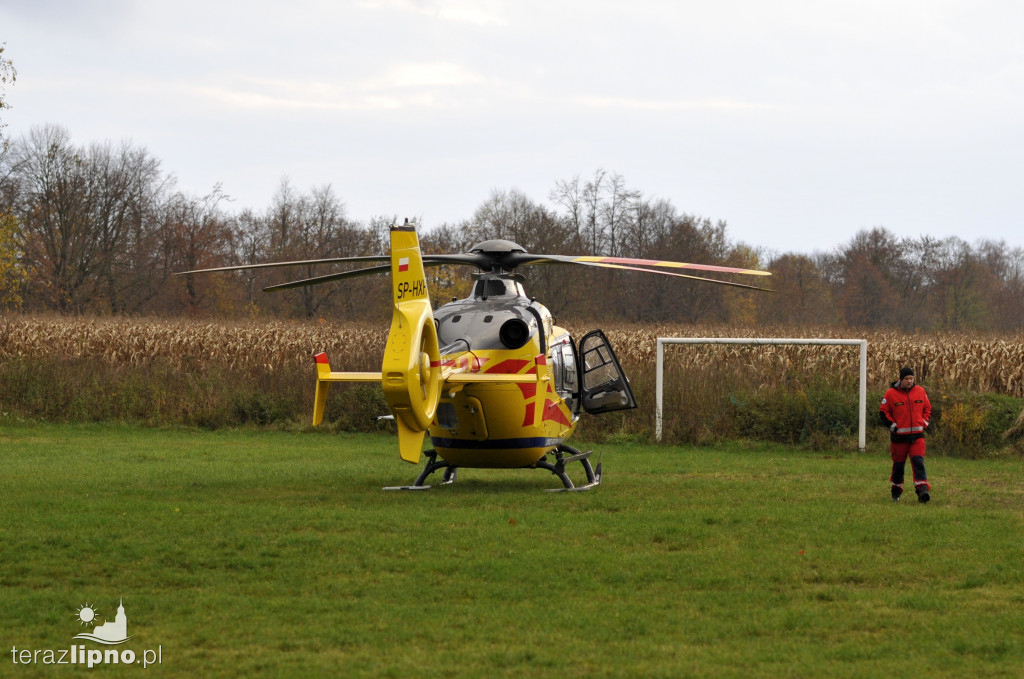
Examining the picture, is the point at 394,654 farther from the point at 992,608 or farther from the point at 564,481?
the point at 564,481

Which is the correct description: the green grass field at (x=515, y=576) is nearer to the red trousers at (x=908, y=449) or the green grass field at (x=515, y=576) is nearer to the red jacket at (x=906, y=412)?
the red trousers at (x=908, y=449)

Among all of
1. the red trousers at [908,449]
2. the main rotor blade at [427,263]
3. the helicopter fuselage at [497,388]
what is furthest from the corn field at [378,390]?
the main rotor blade at [427,263]

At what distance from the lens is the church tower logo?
730cm

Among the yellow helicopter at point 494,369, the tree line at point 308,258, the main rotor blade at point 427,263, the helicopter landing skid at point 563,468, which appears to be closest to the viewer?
the yellow helicopter at point 494,369

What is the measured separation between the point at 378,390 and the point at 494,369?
11093 mm

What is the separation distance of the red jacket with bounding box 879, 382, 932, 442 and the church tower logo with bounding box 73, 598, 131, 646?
9962 millimetres

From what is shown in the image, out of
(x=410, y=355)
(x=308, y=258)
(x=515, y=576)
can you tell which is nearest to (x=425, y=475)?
(x=410, y=355)

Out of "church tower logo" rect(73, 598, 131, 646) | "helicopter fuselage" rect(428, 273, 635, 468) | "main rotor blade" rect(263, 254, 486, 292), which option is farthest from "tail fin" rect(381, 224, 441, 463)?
"church tower logo" rect(73, 598, 131, 646)

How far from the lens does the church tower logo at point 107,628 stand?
24.0ft

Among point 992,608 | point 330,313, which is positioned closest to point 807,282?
point 330,313

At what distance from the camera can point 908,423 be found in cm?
1410

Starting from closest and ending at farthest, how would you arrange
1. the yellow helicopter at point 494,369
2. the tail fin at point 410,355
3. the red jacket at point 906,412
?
the tail fin at point 410,355 < the yellow helicopter at point 494,369 < the red jacket at point 906,412

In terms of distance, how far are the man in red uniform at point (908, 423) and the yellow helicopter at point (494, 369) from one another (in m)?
2.37

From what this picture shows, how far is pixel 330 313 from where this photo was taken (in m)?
54.7
